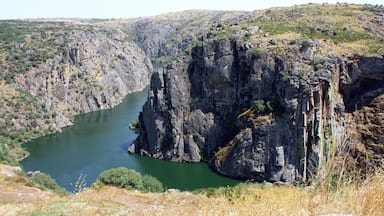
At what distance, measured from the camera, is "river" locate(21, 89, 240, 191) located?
51.2m

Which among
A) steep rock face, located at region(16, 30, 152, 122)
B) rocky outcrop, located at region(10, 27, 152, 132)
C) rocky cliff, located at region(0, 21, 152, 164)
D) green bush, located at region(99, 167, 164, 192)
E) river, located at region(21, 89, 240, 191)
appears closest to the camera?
green bush, located at region(99, 167, 164, 192)

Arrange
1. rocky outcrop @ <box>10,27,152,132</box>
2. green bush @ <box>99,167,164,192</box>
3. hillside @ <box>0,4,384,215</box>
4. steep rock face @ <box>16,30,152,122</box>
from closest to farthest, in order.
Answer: green bush @ <box>99,167,164,192</box> < hillside @ <box>0,4,384,215</box> < rocky outcrop @ <box>10,27,152,132</box> < steep rock face @ <box>16,30,152,122</box>

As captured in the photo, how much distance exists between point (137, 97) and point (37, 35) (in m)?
27.4

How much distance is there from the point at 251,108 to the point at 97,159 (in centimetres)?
2074

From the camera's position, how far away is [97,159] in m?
59.0

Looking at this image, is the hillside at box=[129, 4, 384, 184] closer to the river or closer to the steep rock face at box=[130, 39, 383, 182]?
the steep rock face at box=[130, 39, 383, 182]

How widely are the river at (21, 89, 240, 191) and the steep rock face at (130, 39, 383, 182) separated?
2495mm

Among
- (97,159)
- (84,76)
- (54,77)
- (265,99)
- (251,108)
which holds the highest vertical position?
(265,99)

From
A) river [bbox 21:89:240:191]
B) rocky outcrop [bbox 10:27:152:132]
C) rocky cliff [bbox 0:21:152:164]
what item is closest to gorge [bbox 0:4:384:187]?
rocky cliff [bbox 0:21:152:164]

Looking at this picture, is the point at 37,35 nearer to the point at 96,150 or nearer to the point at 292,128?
the point at 96,150

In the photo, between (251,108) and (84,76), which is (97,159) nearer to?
(251,108)

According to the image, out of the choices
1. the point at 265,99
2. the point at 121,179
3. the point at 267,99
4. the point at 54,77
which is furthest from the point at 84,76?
the point at 121,179

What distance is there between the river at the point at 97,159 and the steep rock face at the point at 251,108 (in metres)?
2.50

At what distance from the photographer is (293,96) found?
4916 centimetres
